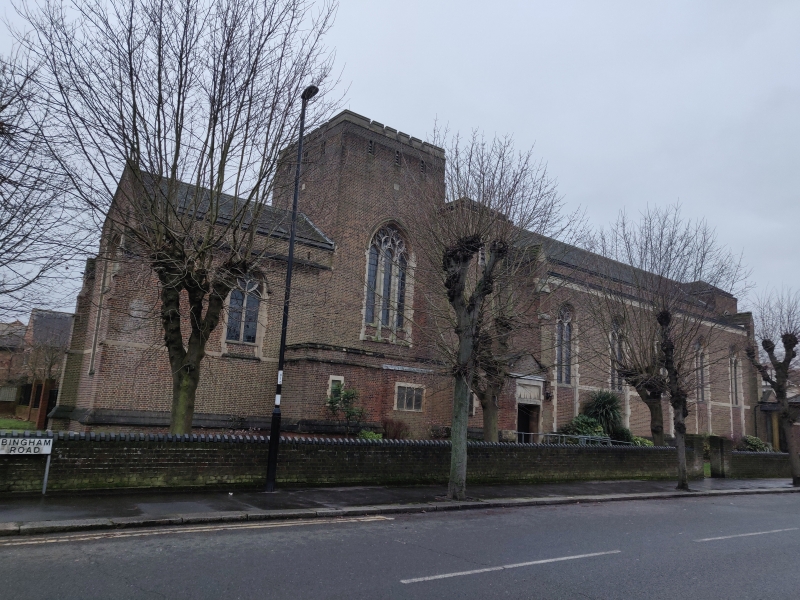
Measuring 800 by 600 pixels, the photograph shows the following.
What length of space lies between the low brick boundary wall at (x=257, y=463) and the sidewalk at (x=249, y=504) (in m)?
0.53

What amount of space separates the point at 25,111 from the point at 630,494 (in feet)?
54.3

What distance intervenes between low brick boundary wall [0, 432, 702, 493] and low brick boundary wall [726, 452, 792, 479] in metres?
9.23

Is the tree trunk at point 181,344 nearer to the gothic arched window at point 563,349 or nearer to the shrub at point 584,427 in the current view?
the shrub at point 584,427

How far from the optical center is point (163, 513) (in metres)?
9.40

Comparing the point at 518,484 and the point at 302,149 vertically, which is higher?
the point at 302,149

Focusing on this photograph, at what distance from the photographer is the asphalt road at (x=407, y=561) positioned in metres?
5.94

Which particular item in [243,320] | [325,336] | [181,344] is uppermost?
[243,320]

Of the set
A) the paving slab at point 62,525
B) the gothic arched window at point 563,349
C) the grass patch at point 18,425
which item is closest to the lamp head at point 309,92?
the paving slab at point 62,525

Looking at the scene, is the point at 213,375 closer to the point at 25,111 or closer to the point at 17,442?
the point at 17,442

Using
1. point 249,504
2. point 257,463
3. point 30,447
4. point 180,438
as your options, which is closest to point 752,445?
point 257,463

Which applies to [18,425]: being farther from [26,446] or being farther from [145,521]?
[145,521]

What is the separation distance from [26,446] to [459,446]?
8307 millimetres

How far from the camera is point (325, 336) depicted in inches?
902

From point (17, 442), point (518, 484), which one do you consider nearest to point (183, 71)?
point (17, 442)
